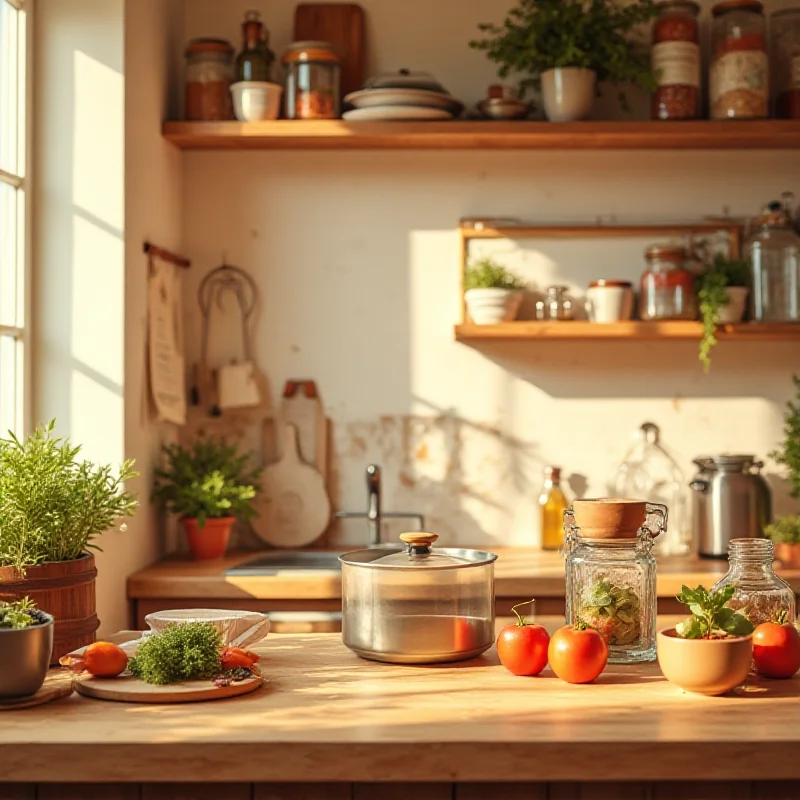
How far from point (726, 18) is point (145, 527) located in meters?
2.42

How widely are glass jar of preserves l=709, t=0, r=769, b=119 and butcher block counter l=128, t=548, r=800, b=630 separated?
145 centimetres

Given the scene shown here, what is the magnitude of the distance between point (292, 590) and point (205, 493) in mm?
471

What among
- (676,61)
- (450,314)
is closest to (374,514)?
(450,314)

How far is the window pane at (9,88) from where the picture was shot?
3076 millimetres

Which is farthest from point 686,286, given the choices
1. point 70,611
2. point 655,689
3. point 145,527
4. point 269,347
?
point 70,611

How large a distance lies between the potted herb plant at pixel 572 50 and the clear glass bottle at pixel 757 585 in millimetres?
2012

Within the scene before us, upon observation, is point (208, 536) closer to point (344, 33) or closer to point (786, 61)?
point (344, 33)

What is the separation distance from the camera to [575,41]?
3605 mm

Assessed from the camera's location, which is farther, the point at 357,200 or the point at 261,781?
the point at 357,200

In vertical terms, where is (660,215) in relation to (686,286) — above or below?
above

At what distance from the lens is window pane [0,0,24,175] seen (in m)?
3.08

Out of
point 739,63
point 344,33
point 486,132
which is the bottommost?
point 486,132

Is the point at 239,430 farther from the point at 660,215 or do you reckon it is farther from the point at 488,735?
the point at 488,735

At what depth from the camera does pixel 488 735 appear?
157cm
